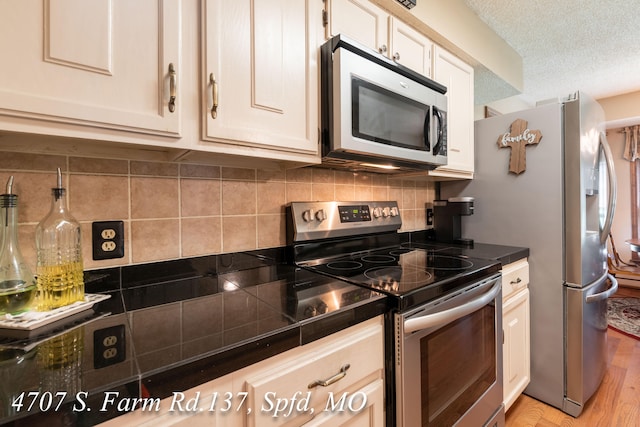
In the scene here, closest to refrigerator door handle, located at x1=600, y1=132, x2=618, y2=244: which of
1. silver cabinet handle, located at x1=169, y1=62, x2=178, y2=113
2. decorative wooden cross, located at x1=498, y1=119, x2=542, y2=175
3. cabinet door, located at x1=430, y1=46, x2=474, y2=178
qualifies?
decorative wooden cross, located at x1=498, y1=119, x2=542, y2=175

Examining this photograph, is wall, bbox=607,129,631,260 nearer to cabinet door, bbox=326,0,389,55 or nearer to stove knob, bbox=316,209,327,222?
cabinet door, bbox=326,0,389,55

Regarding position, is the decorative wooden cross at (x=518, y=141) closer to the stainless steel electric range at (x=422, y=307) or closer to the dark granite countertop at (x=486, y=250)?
the dark granite countertop at (x=486, y=250)

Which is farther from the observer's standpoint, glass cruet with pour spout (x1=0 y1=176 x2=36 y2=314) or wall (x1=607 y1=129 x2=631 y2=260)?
wall (x1=607 y1=129 x2=631 y2=260)

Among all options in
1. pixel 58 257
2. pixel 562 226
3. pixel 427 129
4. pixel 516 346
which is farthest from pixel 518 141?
pixel 58 257

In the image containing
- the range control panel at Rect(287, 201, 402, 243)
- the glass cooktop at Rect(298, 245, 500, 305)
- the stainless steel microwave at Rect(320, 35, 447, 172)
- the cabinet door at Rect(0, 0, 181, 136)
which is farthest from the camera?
the range control panel at Rect(287, 201, 402, 243)

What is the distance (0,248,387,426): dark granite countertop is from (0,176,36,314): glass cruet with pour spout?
15cm

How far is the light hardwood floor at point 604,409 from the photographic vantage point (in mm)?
1495

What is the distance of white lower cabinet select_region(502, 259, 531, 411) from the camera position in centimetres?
142

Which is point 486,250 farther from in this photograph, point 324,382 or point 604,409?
point 324,382

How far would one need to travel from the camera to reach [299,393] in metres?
0.65

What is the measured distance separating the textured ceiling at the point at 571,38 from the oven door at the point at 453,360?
180 centimetres

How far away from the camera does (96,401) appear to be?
414mm

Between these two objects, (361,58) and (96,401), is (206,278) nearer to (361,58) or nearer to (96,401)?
(96,401)

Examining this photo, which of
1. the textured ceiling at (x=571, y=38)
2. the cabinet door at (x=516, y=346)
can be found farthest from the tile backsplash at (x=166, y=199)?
the textured ceiling at (x=571, y=38)
